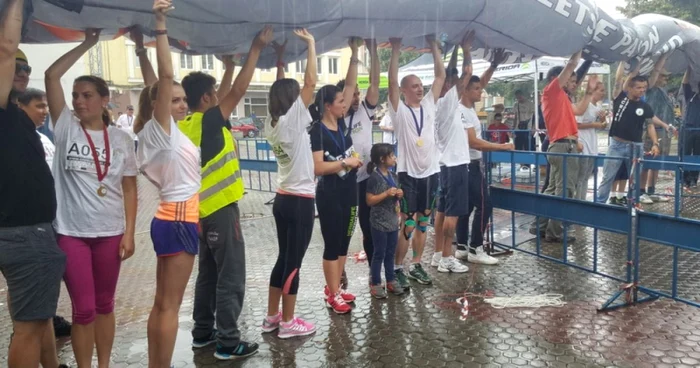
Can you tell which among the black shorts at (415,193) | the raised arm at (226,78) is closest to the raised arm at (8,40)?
the raised arm at (226,78)

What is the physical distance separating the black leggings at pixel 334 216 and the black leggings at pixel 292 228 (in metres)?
0.27

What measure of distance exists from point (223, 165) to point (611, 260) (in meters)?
4.24

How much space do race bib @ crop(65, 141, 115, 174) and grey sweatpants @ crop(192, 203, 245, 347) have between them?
711 mm

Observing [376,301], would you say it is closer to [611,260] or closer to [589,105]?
[611,260]

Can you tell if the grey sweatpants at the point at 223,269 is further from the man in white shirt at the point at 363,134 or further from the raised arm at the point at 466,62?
the raised arm at the point at 466,62

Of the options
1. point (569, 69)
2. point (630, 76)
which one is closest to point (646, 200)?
point (630, 76)

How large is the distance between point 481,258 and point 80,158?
396 cm

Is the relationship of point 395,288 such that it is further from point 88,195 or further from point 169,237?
point 88,195

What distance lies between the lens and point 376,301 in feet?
15.0

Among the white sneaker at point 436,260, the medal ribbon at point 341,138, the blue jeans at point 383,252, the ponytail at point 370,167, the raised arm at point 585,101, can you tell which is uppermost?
the raised arm at point 585,101

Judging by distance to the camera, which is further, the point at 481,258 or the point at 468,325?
the point at 481,258

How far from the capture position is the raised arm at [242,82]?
10.8ft

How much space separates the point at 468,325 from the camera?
4.04m

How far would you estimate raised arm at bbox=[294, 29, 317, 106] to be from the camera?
141 inches
